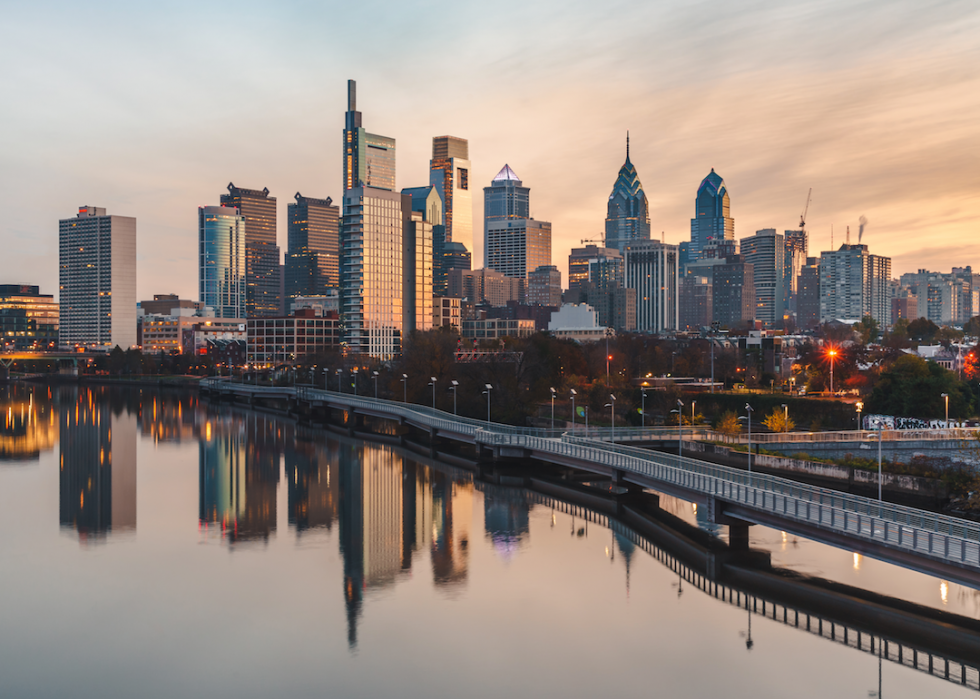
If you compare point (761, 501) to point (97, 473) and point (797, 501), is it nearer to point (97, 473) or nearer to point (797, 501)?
point (797, 501)

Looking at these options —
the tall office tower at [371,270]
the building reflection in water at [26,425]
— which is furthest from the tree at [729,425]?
the tall office tower at [371,270]

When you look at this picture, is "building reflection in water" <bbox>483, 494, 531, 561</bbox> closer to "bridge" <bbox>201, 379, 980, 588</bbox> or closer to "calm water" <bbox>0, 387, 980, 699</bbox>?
"calm water" <bbox>0, 387, 980, 699</bbox>

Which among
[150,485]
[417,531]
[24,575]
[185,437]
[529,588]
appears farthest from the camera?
[185,437]

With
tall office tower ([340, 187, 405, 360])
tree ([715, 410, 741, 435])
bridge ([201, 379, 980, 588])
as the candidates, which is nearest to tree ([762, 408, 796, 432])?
tree ([715, 410, 741, 435])

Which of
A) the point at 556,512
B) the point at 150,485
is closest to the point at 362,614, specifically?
the point at 556,512

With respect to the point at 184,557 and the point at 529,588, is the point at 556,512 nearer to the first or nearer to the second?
the point at 529,588
